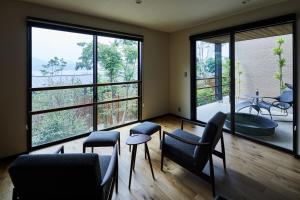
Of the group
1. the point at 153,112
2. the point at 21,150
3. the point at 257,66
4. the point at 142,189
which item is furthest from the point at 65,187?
the point at 153,112

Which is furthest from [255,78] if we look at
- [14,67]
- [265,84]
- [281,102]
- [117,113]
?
[14,67]

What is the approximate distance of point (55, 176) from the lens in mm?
1190

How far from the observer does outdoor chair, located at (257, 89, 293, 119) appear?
10.2 ft

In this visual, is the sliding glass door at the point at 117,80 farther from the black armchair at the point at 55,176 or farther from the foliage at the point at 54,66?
the black armchair at the point at 55,176

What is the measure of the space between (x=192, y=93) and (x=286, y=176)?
284 centimetres

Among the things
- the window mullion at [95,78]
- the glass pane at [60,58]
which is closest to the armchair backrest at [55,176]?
the glass pane at [60,58]

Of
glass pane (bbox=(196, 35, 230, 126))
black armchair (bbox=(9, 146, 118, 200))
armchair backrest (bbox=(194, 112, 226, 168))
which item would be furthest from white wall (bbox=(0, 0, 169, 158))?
glass pane (bbox=(196, 35, 230, 126))

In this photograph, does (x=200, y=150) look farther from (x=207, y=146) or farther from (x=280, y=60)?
(x=280, y=60)

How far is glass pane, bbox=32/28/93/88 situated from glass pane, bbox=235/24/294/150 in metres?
3.19

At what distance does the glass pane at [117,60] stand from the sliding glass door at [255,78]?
1.65 m

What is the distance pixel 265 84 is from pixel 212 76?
129 centimetres

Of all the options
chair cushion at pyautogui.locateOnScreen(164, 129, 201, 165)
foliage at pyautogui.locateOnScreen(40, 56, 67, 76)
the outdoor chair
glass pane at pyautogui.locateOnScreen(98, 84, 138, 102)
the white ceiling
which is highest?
the white ceiling

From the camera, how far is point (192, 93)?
4.91m

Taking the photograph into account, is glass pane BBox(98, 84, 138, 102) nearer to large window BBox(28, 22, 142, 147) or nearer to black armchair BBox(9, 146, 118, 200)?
large window BBox(28, 22, 142, 147)
